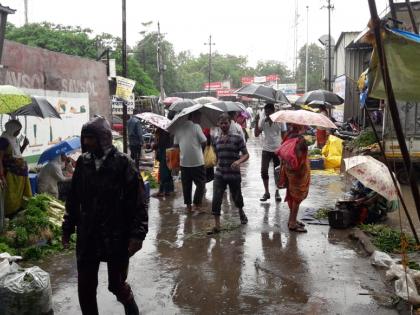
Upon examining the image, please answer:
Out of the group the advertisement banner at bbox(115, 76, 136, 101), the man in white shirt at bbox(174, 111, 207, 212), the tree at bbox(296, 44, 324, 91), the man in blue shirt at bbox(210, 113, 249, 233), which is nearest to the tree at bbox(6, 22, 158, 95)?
the advertisement banner at bbox(115, 76, 136, 101)

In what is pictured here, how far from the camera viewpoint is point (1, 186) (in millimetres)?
6105

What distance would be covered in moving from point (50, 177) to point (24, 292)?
4.11m

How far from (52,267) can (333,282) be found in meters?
3.21

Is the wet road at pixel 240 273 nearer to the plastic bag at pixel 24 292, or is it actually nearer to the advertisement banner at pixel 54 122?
the plastic bag at pixel 24 292

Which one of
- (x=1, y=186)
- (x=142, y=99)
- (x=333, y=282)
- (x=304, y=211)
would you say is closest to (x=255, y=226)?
(x=304, y=211)

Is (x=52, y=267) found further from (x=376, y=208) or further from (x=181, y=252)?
(x=376, y=208)

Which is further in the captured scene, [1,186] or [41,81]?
[41,81]

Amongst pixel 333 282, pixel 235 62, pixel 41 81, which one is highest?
pixel 235 62

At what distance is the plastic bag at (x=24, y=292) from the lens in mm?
3861

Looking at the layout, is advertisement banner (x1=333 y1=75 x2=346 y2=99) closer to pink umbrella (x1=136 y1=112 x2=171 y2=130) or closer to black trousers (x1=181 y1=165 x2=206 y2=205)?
pink umbrella (x1=136 y1=112 x2=171 y2=130)

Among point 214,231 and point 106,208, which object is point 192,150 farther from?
→ point 106,208

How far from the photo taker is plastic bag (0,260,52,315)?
3861mm

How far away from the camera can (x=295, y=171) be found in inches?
269

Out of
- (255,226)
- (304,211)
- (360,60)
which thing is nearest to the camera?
(255,226)
